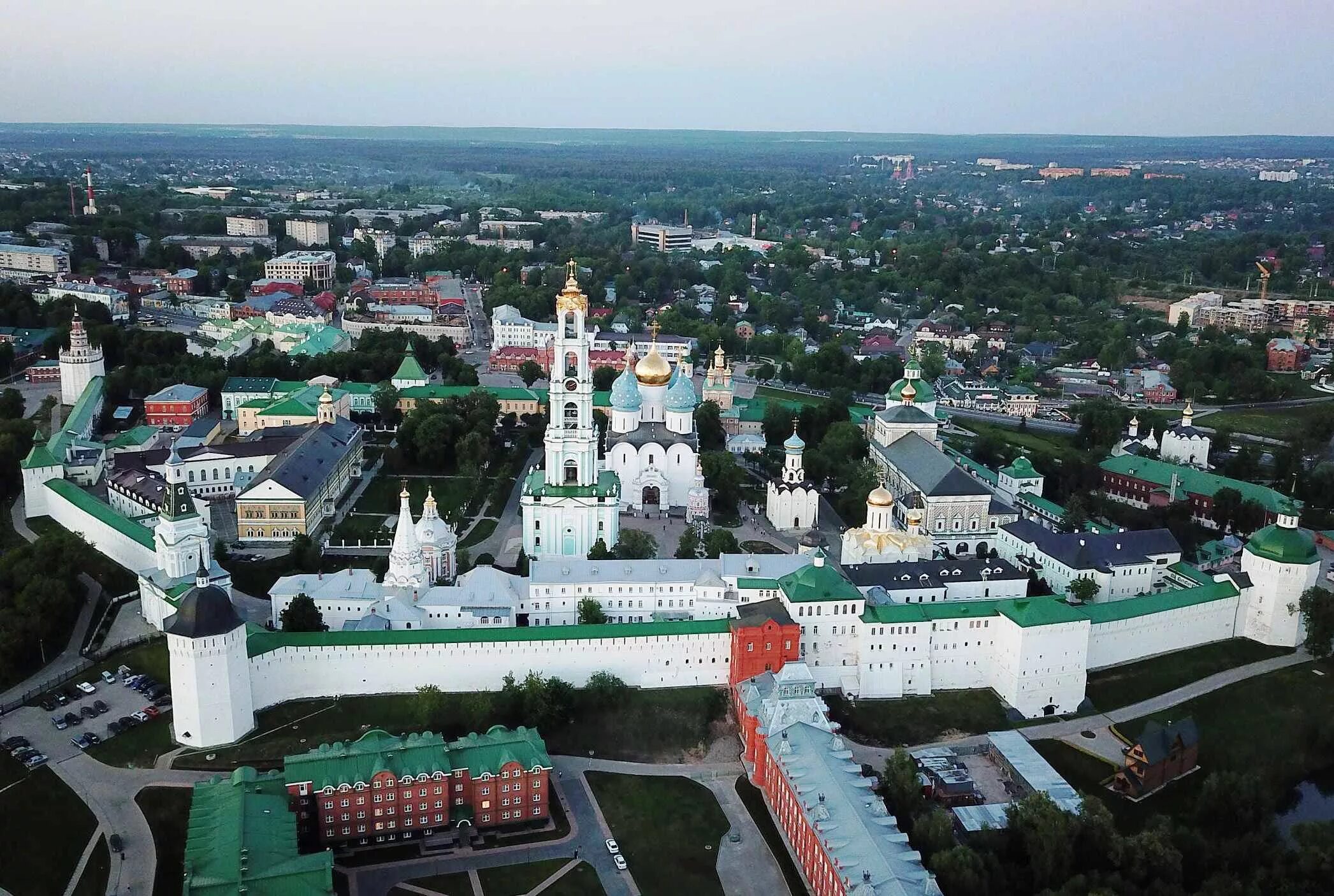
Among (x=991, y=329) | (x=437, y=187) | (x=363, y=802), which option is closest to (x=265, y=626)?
(x=363, y=802)

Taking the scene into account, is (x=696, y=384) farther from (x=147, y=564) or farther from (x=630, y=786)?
(x=630, y=786)

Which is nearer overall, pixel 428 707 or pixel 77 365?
pixel 428 707

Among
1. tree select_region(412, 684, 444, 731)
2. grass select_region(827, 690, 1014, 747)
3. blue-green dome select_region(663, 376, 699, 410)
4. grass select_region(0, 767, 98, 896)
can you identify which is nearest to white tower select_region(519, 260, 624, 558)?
blue-green dome select_region(663, 376, 699, 410)

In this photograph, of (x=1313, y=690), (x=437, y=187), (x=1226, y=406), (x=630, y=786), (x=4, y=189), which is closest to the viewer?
(x=630, y=786)

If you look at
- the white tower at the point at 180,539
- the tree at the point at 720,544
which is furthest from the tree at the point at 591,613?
the white tower at the point at 180,539

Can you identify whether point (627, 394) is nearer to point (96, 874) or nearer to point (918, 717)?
point (918, 717)

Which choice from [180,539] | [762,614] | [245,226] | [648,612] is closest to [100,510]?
[180,539]
